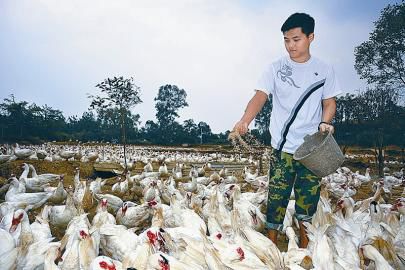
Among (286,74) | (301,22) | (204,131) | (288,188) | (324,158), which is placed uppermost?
(301,22)

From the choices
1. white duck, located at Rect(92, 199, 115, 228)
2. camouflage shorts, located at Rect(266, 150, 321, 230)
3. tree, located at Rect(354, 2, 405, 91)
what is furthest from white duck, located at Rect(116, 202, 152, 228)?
tree, located at Rect(354, 2, 405, 91)

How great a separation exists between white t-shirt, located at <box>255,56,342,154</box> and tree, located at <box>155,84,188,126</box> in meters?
56.4

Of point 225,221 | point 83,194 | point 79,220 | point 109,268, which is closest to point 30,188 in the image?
point 83,194

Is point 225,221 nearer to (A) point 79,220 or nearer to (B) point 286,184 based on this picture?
(B) point 286,184

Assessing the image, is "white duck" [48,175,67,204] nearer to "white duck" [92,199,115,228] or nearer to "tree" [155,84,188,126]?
"white duck" [92,199,115,228]

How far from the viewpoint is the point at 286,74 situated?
3885 mm

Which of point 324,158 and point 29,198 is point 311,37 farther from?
point 29,198

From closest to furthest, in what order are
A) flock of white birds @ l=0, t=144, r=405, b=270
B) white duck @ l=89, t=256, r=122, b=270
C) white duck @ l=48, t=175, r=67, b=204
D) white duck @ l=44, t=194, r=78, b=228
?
white duck @ l=89, t=256, r=122, b=270 < flock of white birds @ l=0, t=144, r=405, b=270 < white duck @ l=44, t=194, r=78, b=228 < white duck @ l=48, t=175, r=67, b=204

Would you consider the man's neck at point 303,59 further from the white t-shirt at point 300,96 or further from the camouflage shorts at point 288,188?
the camouflage shorts at point 288,188

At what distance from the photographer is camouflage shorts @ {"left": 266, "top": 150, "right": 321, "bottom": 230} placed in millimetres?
3760

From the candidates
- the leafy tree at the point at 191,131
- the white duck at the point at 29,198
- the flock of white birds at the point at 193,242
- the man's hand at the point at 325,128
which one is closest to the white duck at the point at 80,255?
the flock of white birds at the point at 193,242

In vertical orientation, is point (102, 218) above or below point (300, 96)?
below

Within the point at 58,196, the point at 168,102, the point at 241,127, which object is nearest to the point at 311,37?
the point at 241,127

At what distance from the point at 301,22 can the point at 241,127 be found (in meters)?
1.23
